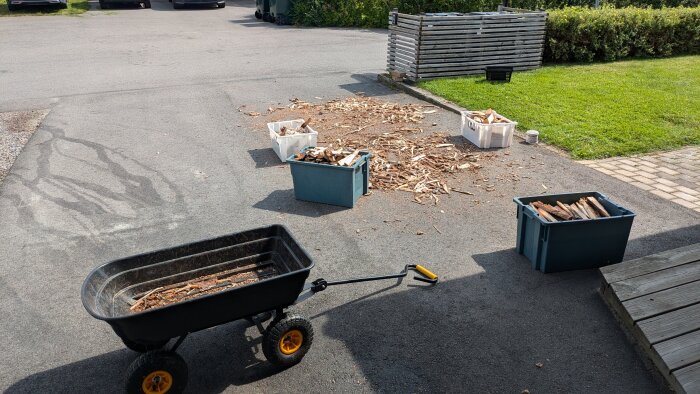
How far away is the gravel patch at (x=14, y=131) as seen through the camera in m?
8.95

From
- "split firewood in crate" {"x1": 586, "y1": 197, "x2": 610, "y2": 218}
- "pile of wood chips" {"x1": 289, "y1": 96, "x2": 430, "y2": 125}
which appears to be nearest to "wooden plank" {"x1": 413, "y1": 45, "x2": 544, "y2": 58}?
"pile of wood chips" {"x1": 289, "y1": 96, "x2": 430, "y2": 125}

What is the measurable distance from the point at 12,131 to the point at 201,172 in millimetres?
4517

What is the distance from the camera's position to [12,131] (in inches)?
406

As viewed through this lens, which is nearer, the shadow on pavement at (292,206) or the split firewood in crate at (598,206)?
the split firewood in crate at (598,206)

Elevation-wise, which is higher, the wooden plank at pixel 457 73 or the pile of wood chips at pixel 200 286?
the wooden plank at pixel 457 73

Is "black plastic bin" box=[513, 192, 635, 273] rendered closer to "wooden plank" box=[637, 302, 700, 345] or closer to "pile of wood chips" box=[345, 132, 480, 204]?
"wooden plank" box=[637, 302, 700, 345]

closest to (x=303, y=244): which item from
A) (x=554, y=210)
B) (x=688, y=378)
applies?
(x=554, y=210)

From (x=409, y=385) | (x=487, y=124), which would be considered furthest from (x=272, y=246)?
(x=487, y=124)

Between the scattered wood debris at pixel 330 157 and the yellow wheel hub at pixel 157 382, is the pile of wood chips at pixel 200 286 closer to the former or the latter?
the yellow wheel hub at pixel 157 382

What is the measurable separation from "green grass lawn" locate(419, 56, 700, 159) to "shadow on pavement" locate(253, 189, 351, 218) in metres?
4.26

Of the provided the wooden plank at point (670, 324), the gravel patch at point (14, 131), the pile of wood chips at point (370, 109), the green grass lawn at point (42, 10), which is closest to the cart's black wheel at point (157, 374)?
the wooden plank at point (670, 324)

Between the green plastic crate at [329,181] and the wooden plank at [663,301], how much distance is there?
3376mm

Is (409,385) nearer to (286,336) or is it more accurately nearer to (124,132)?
(286,336)

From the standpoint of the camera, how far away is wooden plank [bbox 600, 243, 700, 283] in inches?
204
